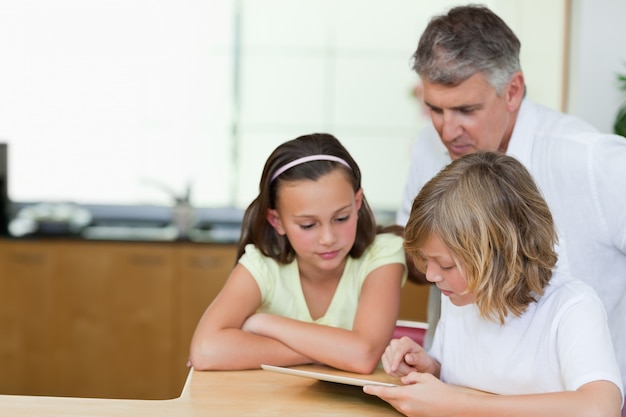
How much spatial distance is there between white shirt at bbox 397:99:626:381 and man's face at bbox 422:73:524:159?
0.07 metres

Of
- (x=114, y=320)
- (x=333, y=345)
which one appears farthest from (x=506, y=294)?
(x=114, y=320)

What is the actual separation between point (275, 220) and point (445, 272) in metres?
0.68

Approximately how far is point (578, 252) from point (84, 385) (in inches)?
125

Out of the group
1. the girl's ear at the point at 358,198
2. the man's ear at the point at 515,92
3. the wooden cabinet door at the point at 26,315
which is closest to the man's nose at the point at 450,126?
the man's ear at the point at 515,92

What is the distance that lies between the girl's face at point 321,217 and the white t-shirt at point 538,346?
0.33 m

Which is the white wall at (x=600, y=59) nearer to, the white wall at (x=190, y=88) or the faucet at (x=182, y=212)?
the white wall at (x=190, y=88)

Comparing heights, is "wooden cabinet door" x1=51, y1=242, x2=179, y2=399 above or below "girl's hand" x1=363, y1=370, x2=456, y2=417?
below

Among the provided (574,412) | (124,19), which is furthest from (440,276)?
(124,19)

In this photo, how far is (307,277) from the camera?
2512 millimetres

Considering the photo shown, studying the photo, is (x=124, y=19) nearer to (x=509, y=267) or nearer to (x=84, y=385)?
(x=84, y=385)

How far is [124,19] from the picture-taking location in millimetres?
5355

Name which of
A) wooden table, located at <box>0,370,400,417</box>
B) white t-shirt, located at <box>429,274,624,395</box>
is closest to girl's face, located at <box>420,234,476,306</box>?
white t-shirt, located at <box>429,274,624,395</box>

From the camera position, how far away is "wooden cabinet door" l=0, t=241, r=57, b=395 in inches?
187

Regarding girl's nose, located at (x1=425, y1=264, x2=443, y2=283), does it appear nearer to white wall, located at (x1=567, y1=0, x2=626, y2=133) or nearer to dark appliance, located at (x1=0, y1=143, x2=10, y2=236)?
white wall, located at (x1=567, y1=0, x2=626, y2=133)
